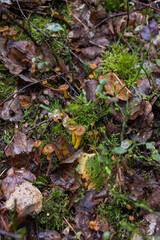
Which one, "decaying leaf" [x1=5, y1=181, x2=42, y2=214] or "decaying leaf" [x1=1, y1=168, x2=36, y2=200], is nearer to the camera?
"decaying leaf" [x1=5, y1=181, x2=42, y2=214]

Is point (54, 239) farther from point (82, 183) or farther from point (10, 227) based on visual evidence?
point (82, 183)

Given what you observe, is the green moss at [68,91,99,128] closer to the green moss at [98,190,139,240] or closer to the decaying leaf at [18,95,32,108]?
the decaying leaf at [18,95,32,108]

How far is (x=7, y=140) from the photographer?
98.8 inches

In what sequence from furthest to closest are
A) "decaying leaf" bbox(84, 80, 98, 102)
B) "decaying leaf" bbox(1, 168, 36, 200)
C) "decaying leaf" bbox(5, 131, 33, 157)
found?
"decaying leaf" bbox(84, 80, 98, 102) → "decaying leaf" bbox(5, 131, 33, 157) → "decaying leaf" bbox(1, 168, 36, 200)

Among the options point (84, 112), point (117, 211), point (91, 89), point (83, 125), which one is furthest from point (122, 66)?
point (117, 211)

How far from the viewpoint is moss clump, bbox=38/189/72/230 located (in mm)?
1947

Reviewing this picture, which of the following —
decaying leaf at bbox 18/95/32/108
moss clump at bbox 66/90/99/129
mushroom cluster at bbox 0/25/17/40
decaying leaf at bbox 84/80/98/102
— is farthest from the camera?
mushroom cluster at bbox 0/25/17/40

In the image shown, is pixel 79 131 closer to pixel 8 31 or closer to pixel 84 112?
pixel 84 112

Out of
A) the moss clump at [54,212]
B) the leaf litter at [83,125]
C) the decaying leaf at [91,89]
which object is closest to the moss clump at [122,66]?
the leaf litter at [83,125]

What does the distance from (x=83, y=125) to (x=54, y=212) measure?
102 centimetres

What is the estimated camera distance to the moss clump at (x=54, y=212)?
195 cm

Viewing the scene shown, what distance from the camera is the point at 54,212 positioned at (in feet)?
6.54

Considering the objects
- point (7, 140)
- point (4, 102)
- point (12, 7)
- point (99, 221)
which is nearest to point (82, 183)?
point (99, 221)

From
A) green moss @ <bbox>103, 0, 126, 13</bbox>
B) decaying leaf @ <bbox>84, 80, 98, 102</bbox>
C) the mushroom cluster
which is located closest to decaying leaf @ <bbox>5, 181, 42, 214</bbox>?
decaying leaf @ <bbox>84, 80, 98, 102</bbox>
